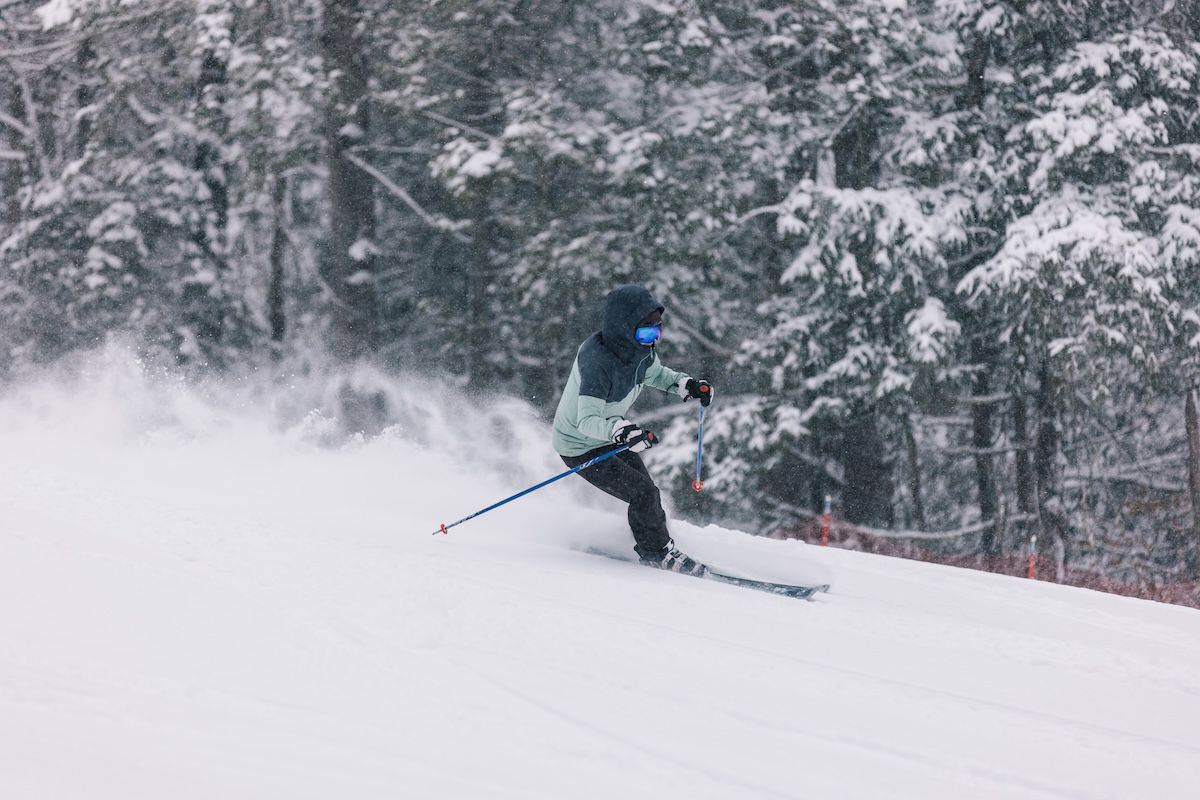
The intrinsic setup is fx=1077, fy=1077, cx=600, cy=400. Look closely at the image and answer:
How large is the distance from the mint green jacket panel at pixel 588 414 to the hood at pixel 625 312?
0.28m

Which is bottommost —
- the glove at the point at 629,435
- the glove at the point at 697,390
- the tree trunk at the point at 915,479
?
the tree trunk at the point at 915,479

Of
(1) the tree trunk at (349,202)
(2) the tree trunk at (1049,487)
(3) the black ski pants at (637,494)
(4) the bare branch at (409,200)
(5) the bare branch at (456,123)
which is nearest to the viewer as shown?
(3) the black ski pants at (637,494)

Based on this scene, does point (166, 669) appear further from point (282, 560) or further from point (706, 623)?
point (706, 623)

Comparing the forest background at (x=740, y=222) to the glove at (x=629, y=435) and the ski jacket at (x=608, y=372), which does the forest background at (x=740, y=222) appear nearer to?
the ski jacket at (x=608, y=372)

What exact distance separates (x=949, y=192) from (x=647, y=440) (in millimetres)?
8024

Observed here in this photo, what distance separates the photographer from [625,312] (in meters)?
5.90

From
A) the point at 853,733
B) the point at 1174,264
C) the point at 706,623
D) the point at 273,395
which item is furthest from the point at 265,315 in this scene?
the point at 853,733

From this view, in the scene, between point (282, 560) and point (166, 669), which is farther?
point (282, 560)

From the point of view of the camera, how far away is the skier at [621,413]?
5.86 meters

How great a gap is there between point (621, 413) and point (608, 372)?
35 centimetres

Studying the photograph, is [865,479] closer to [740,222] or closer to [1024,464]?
[1024,464]

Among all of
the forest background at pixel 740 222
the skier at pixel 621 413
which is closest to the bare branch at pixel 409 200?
the forest background at pixel 740 222

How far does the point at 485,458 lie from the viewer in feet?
32.6

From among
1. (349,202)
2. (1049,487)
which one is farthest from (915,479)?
(349,202)
